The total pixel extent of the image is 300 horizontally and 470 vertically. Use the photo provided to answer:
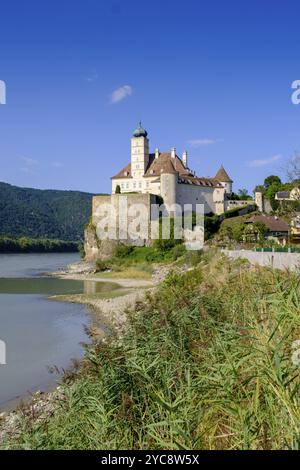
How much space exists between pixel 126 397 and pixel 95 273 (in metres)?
37.4

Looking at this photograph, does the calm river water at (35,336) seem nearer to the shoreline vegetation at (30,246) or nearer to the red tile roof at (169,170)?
the red tile roof at (169,170)

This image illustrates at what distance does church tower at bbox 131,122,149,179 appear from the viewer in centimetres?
5109

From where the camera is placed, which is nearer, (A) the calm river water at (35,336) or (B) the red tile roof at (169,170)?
(A) the calm river water at (35,336)

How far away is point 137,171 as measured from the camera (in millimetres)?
51312

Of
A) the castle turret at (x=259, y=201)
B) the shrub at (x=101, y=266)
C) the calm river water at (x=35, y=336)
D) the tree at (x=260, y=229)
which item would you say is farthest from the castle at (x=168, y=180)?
the calm river water at (x=35, y=336)

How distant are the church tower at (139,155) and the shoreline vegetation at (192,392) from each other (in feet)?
146

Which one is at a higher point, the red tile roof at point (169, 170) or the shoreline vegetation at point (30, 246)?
the red tile roof at point (169, 170)

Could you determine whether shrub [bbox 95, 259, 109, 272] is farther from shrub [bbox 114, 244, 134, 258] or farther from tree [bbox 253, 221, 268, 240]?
tree [bbox 253, 221, 268, 240]

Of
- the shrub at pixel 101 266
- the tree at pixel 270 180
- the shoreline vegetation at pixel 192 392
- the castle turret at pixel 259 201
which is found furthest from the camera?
the tree at pixel 270 180

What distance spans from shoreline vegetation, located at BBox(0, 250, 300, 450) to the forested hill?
109m

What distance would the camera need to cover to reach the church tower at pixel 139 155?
168 ft

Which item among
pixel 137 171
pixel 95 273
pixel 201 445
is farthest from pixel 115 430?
pixel 137 171

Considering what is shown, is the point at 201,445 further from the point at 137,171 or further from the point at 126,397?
the point at 137,171

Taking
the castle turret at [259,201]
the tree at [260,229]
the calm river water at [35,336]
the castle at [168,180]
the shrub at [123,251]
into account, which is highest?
the castle at [168,180]
